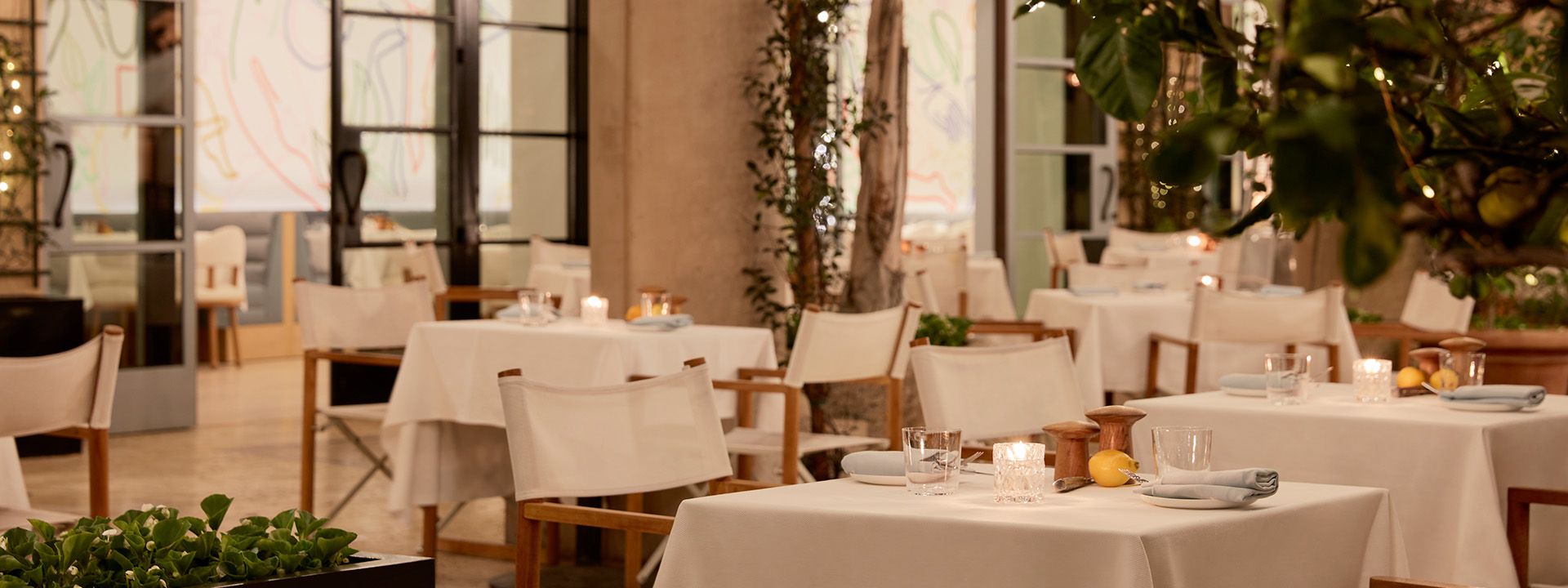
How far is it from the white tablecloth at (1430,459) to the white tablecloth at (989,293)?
5373mm

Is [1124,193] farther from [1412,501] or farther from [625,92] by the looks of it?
[1412,501]

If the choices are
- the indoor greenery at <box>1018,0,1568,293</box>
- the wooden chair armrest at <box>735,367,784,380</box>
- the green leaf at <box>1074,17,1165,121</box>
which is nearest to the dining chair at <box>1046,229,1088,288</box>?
the wooden chair armrest at <box>735,367,784,380</box>

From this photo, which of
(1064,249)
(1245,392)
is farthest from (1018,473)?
(1064,249)

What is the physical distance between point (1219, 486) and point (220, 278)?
11.0 metres

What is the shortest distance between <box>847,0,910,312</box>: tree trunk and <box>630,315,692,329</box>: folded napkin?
61.8 inches

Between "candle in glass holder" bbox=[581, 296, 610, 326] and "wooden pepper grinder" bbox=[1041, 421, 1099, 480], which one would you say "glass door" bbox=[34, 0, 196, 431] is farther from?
"wooden pepper grinder" bbox=[1041, 421, 1099, 480]

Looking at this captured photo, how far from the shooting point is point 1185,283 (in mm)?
9117

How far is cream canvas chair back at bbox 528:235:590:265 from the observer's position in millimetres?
8609

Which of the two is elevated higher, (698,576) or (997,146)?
(997,146)

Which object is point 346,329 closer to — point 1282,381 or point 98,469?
point 98,469

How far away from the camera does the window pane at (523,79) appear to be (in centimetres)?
888

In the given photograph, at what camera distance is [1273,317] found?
6.07 m

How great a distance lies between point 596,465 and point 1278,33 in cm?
260

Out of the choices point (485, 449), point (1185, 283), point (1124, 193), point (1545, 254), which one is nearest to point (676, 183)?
point (485, 449)
